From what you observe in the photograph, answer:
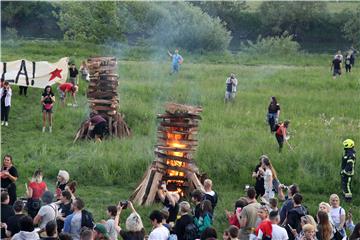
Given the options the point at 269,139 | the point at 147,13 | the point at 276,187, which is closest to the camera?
the point at 276,187

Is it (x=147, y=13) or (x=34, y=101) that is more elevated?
(x=147, y=13)

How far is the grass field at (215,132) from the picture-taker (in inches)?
827

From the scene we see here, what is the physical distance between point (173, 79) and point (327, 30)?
102 feet

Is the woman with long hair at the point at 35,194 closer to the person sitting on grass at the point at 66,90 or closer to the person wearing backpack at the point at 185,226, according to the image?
the person wearing backpack at the point at 185,226

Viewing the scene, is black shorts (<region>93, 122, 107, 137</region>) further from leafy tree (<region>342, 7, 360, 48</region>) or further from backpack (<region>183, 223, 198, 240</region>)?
leafy tree (<region>342, 7, 360, 48</region>)

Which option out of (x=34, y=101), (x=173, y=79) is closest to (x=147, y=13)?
(x=173, y=79)

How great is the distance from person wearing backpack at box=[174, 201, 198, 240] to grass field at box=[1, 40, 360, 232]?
436 cm

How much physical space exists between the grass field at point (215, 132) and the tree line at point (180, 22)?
603cm

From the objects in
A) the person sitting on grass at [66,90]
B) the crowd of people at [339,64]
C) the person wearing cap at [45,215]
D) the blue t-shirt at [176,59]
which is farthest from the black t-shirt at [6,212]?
the crowd of people at [339,64]

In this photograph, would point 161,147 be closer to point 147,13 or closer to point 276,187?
point 276,187

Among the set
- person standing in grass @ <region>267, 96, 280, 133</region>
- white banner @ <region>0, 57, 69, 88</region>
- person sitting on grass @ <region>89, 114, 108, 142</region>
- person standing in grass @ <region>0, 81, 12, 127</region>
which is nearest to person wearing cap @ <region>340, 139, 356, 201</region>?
person standing in grass @ <region>267, 96, 280, 133</region>

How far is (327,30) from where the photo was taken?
63312 mm

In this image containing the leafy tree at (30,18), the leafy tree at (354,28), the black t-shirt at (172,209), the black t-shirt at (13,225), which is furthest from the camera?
the leafy tree at (354,28)

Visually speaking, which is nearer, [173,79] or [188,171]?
[188,171]
